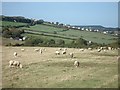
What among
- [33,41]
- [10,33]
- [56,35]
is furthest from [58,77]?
[56,35]

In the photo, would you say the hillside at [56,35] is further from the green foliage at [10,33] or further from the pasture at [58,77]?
the pasture at [58,77]

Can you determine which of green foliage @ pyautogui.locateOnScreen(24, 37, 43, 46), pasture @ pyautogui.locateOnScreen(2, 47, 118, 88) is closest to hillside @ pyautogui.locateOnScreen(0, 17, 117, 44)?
green foliage @ pyautogui.locateOnScreen(24, 37, 43, 46)

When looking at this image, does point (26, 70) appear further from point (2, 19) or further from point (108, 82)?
point (2, 19)

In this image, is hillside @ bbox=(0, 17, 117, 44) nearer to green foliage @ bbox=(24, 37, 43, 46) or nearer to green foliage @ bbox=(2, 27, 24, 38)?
green foliage @ bbox=(2, 27, 24, 38)

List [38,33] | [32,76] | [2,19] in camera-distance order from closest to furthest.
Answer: [32,76] < [38,33] < [2,19]

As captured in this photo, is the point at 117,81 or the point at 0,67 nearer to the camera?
the point at 117,81

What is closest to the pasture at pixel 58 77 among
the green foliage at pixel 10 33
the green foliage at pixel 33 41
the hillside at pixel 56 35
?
the green foliage at pixel 33 41

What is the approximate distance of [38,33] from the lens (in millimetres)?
94875

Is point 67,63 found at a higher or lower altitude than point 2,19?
lower

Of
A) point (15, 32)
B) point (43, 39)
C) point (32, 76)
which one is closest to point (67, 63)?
point (32, 76)

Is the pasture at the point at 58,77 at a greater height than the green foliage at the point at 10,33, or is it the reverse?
the green foliage at the point at 10,33

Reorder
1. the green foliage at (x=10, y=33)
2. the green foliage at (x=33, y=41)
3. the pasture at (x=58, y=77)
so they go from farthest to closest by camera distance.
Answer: the green foliage at (x=10, y=33)
the green foliage at (x=33, y=41)
the pasture at (x=58, y=77)

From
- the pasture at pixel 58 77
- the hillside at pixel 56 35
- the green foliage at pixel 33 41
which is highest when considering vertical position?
the hillside at pixel 56 35

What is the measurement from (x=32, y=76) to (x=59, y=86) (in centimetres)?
430
